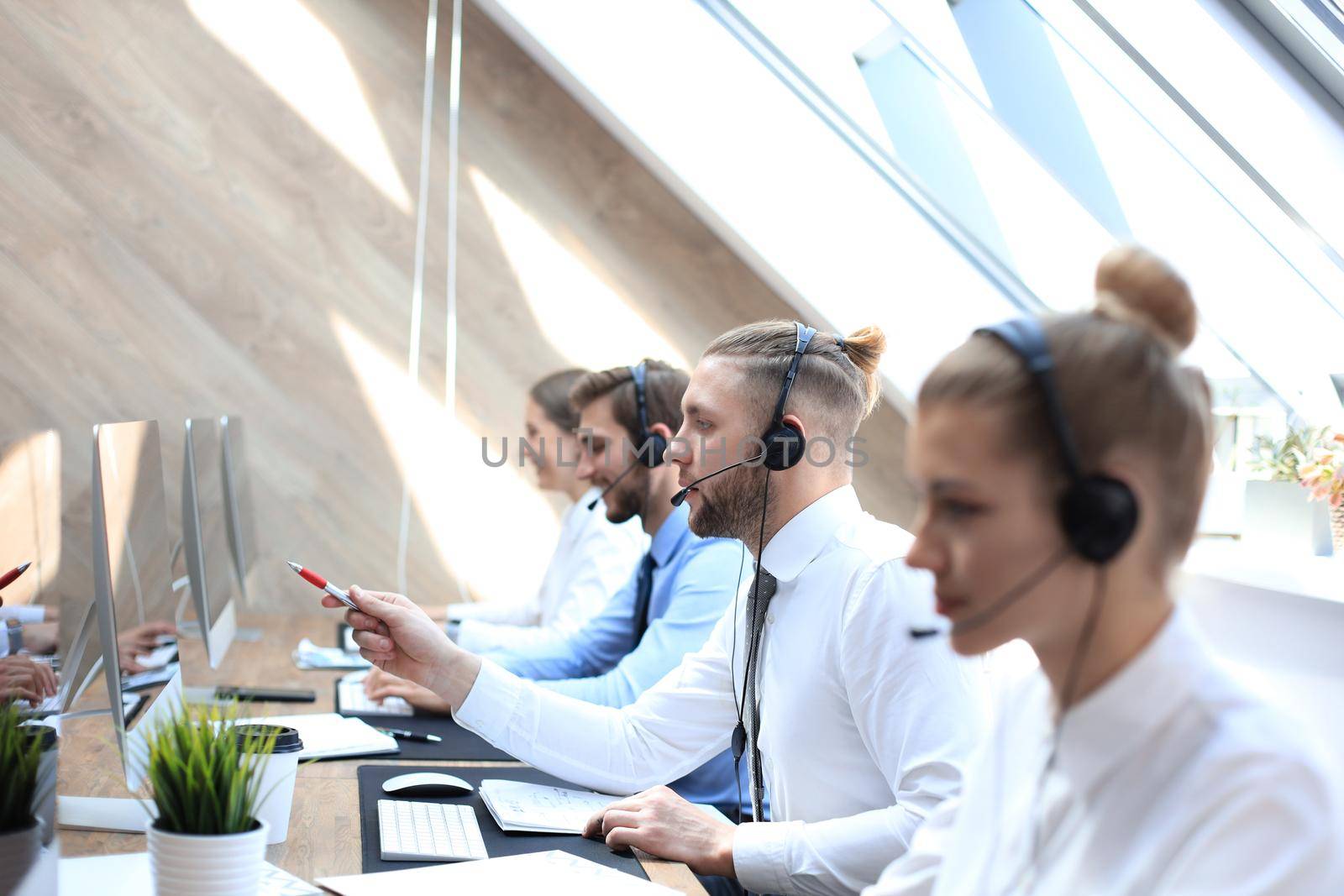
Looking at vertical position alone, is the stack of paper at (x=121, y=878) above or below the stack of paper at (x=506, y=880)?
above

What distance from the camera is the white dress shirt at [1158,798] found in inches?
28.8

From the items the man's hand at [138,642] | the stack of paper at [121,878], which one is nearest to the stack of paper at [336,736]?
the man's hand at [138,642]

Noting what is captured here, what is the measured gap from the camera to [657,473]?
258 cm

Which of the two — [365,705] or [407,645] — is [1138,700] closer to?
[407,645]

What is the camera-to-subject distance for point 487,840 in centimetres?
146

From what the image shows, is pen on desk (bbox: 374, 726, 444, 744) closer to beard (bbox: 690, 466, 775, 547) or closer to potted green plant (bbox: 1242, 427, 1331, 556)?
beard (bbox: 690, 466, 775, 547)

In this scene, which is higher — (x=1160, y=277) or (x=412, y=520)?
(x=1160, y=277)

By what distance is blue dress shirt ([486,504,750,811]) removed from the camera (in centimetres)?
206

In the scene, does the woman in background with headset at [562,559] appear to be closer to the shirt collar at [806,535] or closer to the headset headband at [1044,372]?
the shirt collar at [806,535]

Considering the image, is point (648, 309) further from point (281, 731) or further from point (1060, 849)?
point (1060, 849)

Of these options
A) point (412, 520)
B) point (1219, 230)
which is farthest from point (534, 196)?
point (1219, 230)

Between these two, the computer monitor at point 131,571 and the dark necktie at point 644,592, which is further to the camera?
the dark necktie at point 644,592

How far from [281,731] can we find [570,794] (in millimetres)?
491

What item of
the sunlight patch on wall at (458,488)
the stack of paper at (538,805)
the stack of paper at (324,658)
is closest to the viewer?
the stack of paper at (538,805)
